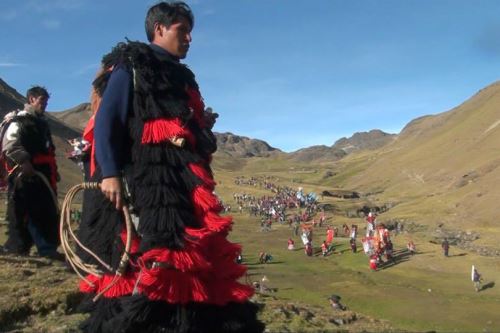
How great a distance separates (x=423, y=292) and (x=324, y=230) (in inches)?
1117

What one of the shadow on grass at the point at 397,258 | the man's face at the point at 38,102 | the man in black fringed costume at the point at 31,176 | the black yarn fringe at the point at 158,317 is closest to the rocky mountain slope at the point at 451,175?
the shadow on grass at the point at 397,258

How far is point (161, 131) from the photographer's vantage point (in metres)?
3.77

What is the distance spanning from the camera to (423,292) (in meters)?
25.5

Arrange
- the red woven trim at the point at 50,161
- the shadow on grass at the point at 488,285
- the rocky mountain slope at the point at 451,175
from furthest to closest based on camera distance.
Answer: the rocky mountain slope at the point at 451,175, the shadow on grass at the point at 488,285, the red woven trim at the point at 50,161

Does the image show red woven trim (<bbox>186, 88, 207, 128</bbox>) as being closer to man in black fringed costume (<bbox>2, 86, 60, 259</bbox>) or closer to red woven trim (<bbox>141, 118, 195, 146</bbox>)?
red woven trim (<bbox>141, 118, 195, 146</bbox>)

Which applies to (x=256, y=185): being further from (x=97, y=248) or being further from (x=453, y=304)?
(x=97, y=248)

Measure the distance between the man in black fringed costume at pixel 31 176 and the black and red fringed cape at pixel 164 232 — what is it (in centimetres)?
414

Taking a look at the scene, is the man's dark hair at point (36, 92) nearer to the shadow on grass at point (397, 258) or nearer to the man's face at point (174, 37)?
the man's face at point (174, 37)

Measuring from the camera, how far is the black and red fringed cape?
3551 mm

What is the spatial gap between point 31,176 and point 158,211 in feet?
16.5

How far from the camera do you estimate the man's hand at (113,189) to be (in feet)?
12.0

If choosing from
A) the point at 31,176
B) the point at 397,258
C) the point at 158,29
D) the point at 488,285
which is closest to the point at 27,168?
the point at 31,176

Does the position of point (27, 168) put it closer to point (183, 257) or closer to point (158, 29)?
point (158, 29)

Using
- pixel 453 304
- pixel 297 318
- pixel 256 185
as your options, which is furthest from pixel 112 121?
pixel 256 185
